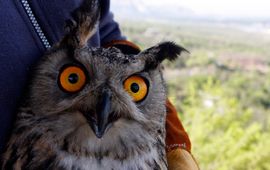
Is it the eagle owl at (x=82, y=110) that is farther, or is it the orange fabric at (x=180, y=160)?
the orange fabric at (x=180, y=160)

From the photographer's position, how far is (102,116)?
39.6 inches

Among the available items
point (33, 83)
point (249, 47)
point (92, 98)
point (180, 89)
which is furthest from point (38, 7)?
point (249, 47)

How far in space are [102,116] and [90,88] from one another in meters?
0.09

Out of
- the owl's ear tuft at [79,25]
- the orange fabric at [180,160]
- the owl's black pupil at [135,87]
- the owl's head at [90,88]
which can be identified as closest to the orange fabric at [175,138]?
the orange fabric at [180,160]

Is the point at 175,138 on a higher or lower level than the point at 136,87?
lower

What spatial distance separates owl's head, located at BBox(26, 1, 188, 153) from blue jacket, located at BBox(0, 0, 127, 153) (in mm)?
50

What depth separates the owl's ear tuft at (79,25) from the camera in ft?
3.71

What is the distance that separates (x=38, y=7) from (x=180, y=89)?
12712 millimetres

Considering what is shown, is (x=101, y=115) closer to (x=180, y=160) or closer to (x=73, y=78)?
(x=73, y=78)

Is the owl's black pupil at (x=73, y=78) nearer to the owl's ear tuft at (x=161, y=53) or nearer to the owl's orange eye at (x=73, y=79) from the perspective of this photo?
the owl's orange eye at (x=73, y=79)

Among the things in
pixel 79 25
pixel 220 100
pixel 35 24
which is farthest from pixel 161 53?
pixel 220 100

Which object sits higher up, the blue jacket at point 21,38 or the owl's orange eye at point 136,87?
the blue jacket at point 21,38

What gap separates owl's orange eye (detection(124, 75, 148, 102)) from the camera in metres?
1.14

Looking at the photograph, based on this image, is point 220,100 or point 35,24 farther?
point 220,100
